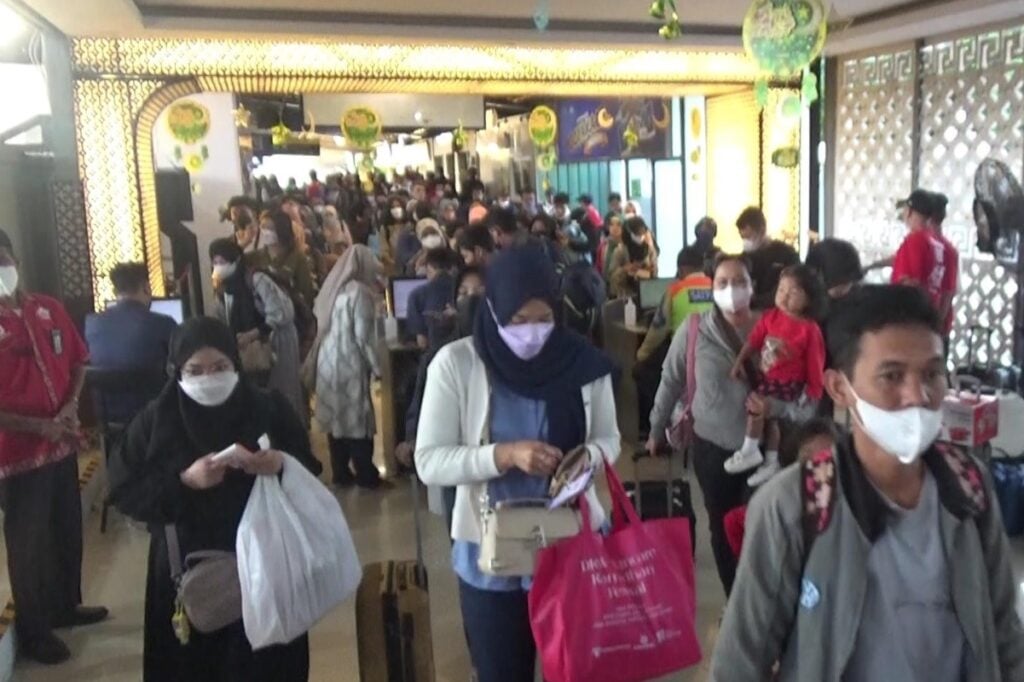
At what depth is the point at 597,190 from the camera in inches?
634

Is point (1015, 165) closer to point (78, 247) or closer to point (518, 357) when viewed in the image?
point (518, 357)

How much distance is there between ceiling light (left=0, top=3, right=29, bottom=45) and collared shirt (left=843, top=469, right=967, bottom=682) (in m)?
5.90

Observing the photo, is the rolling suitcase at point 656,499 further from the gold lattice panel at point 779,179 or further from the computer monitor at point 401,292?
the gold lattice panel at point 779,179

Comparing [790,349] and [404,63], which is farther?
[404,63]

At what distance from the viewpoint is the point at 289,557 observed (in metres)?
2.34

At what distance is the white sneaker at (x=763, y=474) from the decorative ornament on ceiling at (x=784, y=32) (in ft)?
6.24

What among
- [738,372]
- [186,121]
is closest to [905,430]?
[738,372]

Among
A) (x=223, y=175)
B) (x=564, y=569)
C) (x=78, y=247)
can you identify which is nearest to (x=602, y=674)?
(x=564, y=569)

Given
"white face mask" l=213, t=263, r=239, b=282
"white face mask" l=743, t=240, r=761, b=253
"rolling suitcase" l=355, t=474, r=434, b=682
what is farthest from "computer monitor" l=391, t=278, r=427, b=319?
"rolling suitcase" l=355, t=474, r=434, b=682

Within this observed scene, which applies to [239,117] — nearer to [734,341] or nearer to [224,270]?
[224,270]

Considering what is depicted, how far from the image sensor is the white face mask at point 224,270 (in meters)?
5.41

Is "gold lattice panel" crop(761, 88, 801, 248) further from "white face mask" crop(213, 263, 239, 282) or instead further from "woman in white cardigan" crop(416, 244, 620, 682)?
"woman in white cardigan" crop(416, 244, 620, 682)

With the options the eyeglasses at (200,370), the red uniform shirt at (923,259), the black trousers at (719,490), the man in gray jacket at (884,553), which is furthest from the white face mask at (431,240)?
the man in gray jacket at (884,553)

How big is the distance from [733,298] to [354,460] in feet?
9.54
